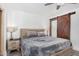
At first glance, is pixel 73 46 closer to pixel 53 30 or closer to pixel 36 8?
pixel 53 30

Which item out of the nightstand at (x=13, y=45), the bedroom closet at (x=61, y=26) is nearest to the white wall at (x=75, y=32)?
the bedroom closet at (x=61, y=26)

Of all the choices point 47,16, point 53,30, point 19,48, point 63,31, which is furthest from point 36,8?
point 19,48

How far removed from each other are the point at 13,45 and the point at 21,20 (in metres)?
0.36

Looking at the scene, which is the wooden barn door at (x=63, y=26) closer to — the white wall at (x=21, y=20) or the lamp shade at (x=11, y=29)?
the white wall at (x=21, y=20)

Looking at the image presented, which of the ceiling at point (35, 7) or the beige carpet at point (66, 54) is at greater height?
the ceiling at point (35, 7)

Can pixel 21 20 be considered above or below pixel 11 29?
above

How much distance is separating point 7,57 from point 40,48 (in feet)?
1.60

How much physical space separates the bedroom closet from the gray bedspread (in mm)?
70

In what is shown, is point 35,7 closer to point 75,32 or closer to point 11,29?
point 11,29

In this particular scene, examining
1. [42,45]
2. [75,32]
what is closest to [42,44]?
[42,45]

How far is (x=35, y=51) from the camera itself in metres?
1.53

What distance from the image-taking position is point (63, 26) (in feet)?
5.22

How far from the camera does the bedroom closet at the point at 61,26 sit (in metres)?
1.57

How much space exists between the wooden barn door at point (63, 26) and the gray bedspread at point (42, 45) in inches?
Result: 2.7
